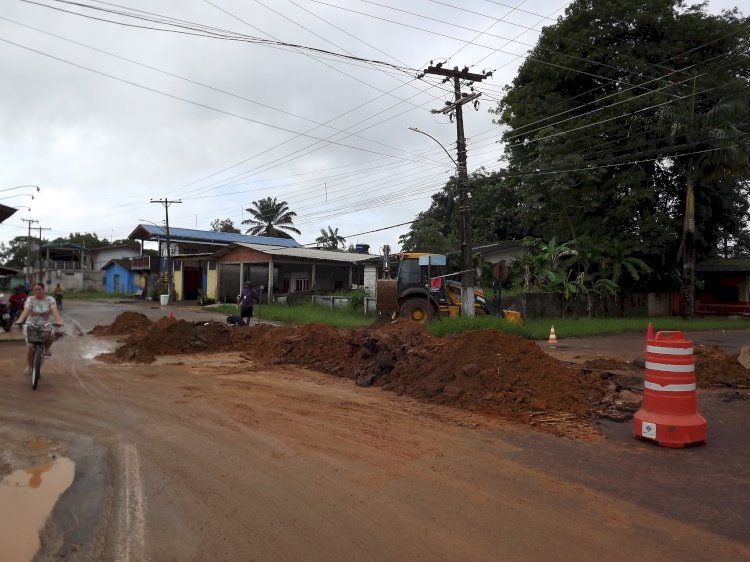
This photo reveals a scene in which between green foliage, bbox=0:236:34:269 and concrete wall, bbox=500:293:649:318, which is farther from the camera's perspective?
green foliage, bbox=0:236:34:269

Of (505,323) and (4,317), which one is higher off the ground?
(4,317)

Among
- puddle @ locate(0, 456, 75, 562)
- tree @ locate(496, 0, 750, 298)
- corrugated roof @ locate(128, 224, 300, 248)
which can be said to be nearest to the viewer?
puddle @ locate(0, 456, 75, 562)

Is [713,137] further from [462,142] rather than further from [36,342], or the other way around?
[36,342]

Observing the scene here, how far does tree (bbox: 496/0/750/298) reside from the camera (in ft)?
84.1

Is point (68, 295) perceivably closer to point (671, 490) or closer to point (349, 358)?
point (349, 358)

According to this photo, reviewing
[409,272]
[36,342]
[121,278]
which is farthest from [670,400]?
[121,278]

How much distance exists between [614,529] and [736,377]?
728cm

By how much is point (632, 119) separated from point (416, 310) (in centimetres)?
1538

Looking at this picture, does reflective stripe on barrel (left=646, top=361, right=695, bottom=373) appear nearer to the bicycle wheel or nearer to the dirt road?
the dirt road

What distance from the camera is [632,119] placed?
26609 millimetres

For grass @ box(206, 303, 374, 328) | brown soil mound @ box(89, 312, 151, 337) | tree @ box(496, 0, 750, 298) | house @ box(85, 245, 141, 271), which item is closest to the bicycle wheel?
brown soil mound @ box(89, 312, 151, 337)

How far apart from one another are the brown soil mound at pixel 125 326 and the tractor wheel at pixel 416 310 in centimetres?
877

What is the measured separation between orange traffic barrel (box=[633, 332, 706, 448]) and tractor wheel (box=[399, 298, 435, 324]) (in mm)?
13750

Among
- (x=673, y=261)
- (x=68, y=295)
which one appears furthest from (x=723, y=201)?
(x=68, y=295)
